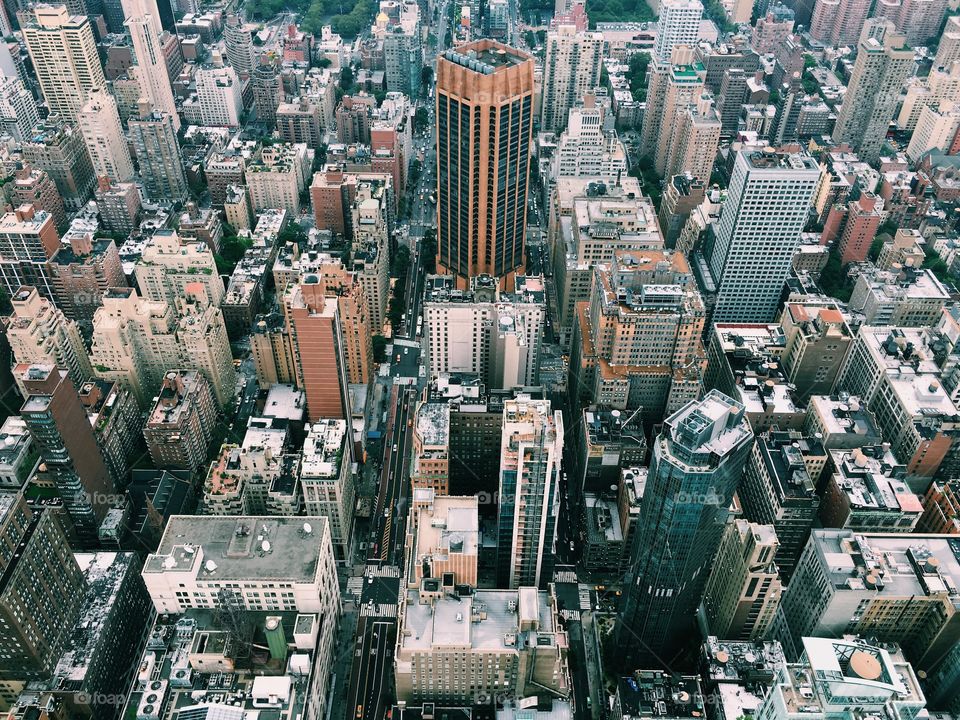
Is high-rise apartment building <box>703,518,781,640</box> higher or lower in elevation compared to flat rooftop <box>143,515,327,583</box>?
lower

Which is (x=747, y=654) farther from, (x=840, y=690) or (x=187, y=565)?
(x=187, y=565)

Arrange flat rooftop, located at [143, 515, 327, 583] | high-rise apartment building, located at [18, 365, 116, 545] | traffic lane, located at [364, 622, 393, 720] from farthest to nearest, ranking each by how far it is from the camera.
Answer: traffic lane, located at [364, 622, 393, 720] < high-rise apartment building, located at [18, 365, 116, 545] < flat rooftop, located at [143, 515, 327, 583]

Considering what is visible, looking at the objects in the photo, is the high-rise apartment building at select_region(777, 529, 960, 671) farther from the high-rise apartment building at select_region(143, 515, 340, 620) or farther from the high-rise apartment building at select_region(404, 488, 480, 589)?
the high-rise apartment building at select_region(143, 515, 340, 620)

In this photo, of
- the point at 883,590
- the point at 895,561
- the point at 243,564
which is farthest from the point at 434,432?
the point at 895,561

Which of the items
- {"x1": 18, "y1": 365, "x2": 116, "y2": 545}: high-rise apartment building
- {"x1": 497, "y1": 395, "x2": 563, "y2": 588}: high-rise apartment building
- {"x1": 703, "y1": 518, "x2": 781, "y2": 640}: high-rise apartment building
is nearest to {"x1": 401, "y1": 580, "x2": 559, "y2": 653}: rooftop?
{"x1": 497, "y1": 395, "x2": 563, "y2": 588}: high-rise apartment building

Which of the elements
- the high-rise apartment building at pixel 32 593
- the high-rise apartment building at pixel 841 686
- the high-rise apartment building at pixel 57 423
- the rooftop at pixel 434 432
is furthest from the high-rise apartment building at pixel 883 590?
the high-rise apartment building at pixel 57 423

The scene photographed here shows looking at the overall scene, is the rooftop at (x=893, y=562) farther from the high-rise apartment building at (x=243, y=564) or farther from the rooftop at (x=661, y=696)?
the high-rise apartment building at (x=243, y=564)
